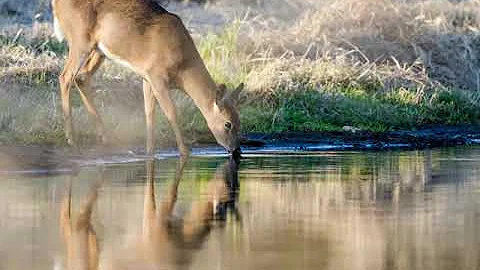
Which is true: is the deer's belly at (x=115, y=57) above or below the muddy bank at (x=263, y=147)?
above

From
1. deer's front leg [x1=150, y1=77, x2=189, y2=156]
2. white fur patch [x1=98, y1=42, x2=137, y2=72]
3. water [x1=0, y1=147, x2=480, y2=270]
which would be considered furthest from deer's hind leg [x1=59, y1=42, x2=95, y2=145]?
water [x1=0, y1=147, x2=480, y2=270]

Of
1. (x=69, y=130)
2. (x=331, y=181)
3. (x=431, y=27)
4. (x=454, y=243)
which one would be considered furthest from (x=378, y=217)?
(x=431, y=27)

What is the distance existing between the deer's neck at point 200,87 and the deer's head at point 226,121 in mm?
123

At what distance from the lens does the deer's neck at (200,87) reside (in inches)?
640

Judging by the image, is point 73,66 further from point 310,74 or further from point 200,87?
point 310,74

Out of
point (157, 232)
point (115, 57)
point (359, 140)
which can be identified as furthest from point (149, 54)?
point (157, 232)

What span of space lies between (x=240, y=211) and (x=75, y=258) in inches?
104

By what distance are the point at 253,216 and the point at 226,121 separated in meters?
5.96

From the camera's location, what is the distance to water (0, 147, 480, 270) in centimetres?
812

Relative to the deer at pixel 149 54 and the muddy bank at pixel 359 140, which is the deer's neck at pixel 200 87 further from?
the muddy bank at pixel 359 140

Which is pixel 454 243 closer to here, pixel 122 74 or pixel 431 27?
pixel 122 74

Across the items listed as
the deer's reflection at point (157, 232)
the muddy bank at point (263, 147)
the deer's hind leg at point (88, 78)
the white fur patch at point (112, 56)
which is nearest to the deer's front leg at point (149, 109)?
the muddy bank at point (263, 147)

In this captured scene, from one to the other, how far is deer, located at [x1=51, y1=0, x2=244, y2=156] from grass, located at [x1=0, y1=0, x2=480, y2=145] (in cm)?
81

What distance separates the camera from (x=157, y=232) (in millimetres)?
9227
